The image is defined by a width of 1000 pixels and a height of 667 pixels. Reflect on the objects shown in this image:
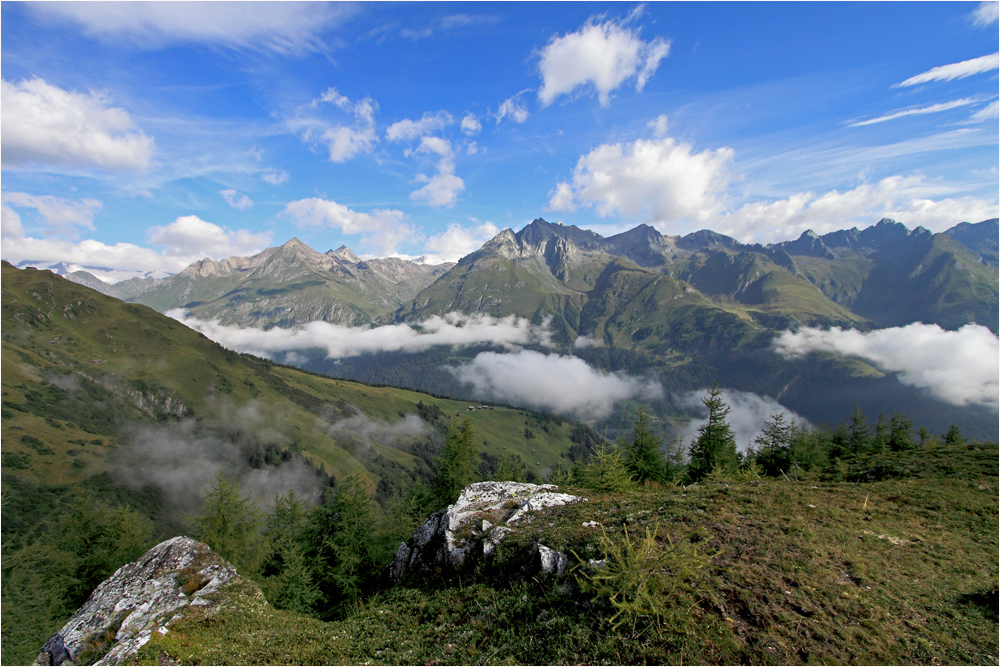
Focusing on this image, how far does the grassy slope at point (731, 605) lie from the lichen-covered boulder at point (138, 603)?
1977mm

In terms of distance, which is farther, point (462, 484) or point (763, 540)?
point (462, 484)

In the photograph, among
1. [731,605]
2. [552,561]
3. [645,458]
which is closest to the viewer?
[731,605]

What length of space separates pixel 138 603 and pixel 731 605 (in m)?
30.8

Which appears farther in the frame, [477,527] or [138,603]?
[477,527]

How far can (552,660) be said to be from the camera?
12.8 meters

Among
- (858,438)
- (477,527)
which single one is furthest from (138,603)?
(858,438)

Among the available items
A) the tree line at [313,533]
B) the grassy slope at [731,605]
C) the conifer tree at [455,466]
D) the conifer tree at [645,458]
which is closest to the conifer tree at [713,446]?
the tree line at [313,533]

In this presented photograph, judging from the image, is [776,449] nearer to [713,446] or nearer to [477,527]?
[713,446]

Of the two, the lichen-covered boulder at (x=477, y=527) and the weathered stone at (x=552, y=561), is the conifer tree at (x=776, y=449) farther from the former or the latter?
the weathered stone at (x=552, y=561)

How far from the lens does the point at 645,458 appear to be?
161ft

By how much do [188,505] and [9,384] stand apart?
130 meters

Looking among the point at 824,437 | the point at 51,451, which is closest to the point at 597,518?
the point at 824,437

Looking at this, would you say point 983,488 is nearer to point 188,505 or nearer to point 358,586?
point 358,586

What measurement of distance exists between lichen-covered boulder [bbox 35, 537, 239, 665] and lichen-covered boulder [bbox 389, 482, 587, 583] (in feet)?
39.0
